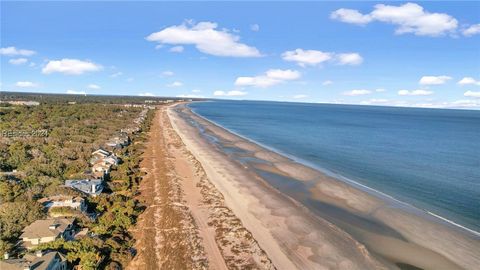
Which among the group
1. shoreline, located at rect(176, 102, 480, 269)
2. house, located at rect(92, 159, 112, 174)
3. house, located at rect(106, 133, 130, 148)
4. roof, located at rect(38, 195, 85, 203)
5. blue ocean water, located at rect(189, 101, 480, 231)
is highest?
house, located at rect(106, 133, 130, 148)

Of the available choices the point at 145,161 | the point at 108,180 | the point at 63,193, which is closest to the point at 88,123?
the point at 145,161

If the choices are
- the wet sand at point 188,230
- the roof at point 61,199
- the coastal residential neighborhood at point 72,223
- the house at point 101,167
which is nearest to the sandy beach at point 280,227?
the wet sand at point 188,230

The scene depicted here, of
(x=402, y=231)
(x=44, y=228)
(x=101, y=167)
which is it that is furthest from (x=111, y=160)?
(x=402, y=231)

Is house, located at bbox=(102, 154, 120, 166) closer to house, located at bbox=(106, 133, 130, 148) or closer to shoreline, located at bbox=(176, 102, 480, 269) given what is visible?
house, located at bbox=(106, 133, 130, 148)

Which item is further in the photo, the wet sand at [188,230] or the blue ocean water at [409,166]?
the blue ocean water at [409,166]

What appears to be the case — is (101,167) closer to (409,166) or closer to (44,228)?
(44,228)

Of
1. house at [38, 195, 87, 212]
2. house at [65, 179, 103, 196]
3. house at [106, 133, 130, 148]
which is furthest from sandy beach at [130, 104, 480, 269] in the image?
house at [106, 133, 130, 148]

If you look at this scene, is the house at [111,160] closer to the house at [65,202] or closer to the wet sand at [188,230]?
the wet sand at [188,230]
